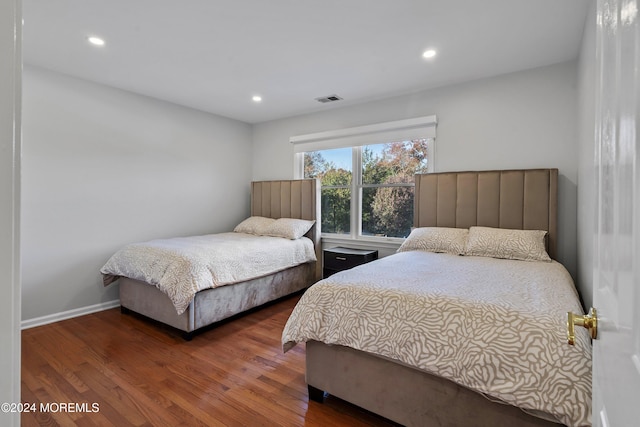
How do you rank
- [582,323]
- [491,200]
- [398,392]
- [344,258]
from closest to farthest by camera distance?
[582,323]
[398,392]
[491,200]
[344,258]

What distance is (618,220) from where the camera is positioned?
58 centimetres

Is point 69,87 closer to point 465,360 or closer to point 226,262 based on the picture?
point 226,262

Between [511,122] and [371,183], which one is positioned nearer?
[511,122]

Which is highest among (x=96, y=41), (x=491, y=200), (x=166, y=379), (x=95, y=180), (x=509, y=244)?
(x=96, y=41)

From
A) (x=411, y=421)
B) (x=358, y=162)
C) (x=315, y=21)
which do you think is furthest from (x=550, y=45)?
(x=411, y=421)

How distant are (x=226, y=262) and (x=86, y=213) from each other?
5.55 feet

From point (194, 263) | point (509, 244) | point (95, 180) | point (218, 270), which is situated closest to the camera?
point (509, 244)

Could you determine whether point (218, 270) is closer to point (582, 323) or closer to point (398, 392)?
point (398, 392)

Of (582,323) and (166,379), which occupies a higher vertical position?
(582,323)

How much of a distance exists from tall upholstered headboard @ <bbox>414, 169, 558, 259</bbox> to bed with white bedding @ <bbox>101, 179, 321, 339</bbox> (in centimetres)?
153

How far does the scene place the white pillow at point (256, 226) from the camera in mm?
4367

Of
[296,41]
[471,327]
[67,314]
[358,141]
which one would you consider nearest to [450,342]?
[471,327]

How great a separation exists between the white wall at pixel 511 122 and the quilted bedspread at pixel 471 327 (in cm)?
134

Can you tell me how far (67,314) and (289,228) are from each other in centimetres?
254
